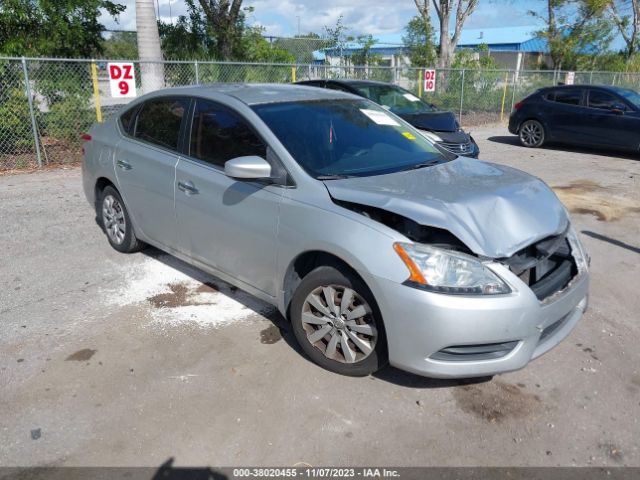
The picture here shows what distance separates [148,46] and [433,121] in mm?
6400

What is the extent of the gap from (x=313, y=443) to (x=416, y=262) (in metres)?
1.09

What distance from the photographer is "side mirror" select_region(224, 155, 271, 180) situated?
342cm

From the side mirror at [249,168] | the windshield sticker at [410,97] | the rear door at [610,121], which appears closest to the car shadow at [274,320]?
the side mirror at [249,168]

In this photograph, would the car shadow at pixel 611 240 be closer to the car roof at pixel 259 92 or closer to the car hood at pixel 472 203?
the car hood at pixel 472 203

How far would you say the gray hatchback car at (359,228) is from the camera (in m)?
2.89

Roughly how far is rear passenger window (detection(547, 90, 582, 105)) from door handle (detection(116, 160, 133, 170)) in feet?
35.7

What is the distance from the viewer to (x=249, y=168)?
3.41 meters

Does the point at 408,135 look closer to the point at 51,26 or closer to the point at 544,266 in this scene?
the point at 544,266

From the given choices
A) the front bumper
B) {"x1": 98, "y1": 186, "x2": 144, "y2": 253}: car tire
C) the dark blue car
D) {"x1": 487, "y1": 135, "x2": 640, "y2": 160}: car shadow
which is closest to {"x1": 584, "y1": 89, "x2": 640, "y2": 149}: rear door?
the dark blue car

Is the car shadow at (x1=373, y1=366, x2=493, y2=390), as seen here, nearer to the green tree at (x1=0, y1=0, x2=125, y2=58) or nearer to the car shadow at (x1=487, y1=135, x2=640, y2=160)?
the green tree at (x1=0, y1=0, x2=125, y2=58)

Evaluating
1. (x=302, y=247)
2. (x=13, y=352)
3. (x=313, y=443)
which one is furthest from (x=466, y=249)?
(x=13, y=352)

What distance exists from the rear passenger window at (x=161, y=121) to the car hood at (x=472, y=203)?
1674 millimetres

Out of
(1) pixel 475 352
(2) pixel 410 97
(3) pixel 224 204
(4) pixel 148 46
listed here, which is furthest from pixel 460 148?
(4) pixel 148 46

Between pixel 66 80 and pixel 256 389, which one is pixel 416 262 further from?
pixel 66 80
